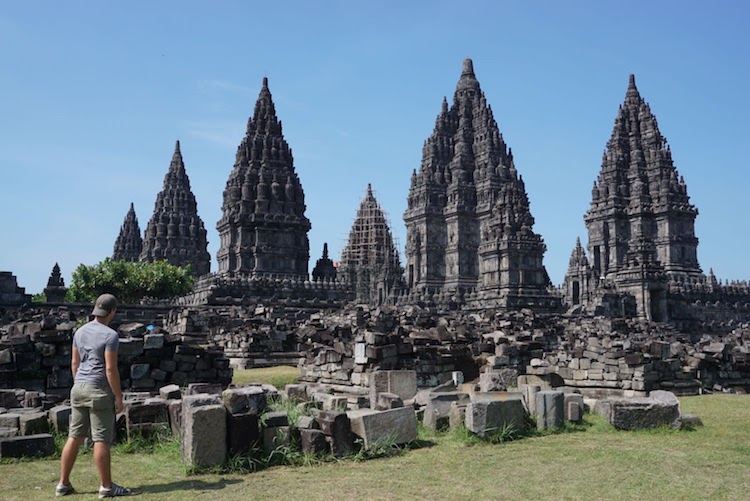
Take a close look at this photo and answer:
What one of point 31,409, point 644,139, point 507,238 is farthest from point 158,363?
point 644,139

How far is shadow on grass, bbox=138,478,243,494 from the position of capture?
20.7 ft

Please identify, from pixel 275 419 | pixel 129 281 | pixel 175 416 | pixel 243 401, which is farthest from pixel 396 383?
pixel 129 281

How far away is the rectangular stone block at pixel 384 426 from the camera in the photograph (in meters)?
7.84

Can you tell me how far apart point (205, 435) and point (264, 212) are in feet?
151

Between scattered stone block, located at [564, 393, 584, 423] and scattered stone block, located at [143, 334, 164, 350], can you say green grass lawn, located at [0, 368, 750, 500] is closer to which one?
scattered stone block, located at [564, 393, 584, 423]

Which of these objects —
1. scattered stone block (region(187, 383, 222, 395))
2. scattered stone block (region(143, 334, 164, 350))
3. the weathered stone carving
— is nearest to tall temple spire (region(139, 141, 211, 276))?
the weathered stone carving

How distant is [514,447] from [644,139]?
6014 centimetres

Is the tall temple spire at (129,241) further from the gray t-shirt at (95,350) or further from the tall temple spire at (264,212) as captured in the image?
the gray t-shirt at (95,350)

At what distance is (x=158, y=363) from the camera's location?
13.3m

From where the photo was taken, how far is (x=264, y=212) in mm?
52500

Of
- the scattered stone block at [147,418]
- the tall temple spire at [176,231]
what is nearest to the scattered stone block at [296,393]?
the scattered stone block at [147,418]

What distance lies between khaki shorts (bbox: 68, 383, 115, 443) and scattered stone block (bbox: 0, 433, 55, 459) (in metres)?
1.66

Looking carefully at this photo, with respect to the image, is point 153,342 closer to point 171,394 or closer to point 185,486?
point 171,394

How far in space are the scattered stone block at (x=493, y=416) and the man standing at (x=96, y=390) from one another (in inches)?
160
